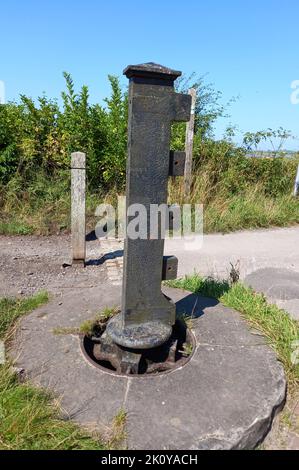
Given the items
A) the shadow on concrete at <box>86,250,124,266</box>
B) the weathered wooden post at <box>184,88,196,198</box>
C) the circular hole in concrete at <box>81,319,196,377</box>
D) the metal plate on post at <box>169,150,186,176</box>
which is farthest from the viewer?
the weathered wooden post at <box>184,88,196,198</box>

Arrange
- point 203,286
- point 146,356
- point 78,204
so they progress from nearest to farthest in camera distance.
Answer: point 146,356
point 203,286
point 78,204

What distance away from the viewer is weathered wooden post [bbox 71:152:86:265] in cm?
420

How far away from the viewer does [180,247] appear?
524 cm

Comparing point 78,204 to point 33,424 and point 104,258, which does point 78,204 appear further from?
point 33,424

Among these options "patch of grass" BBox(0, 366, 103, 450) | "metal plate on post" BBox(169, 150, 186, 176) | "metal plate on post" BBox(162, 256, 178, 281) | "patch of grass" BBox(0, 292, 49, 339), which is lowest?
"patch of grass" BBox(0, 366, 103, 450)

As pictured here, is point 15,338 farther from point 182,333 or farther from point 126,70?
point 126,70

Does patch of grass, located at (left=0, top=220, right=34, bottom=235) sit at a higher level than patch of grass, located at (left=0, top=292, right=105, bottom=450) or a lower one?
higher

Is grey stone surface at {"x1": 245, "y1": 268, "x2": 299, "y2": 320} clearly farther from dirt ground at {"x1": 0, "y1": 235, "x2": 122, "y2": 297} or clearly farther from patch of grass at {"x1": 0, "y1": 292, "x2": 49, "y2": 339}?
patch of grass at {"x1": 0, "y1": 292, "x2": 49, "y2": 339}

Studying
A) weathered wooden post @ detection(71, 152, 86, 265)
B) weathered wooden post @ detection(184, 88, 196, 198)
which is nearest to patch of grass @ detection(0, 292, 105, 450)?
weathered wooden post @ detection(71, 152, 86, 265)

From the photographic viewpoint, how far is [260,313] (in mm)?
2959

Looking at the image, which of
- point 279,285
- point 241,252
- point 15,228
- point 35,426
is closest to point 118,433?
point 35,426

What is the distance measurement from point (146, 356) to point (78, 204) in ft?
8.18

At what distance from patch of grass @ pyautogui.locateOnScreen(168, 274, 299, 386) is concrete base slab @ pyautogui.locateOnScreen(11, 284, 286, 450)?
0.12m
